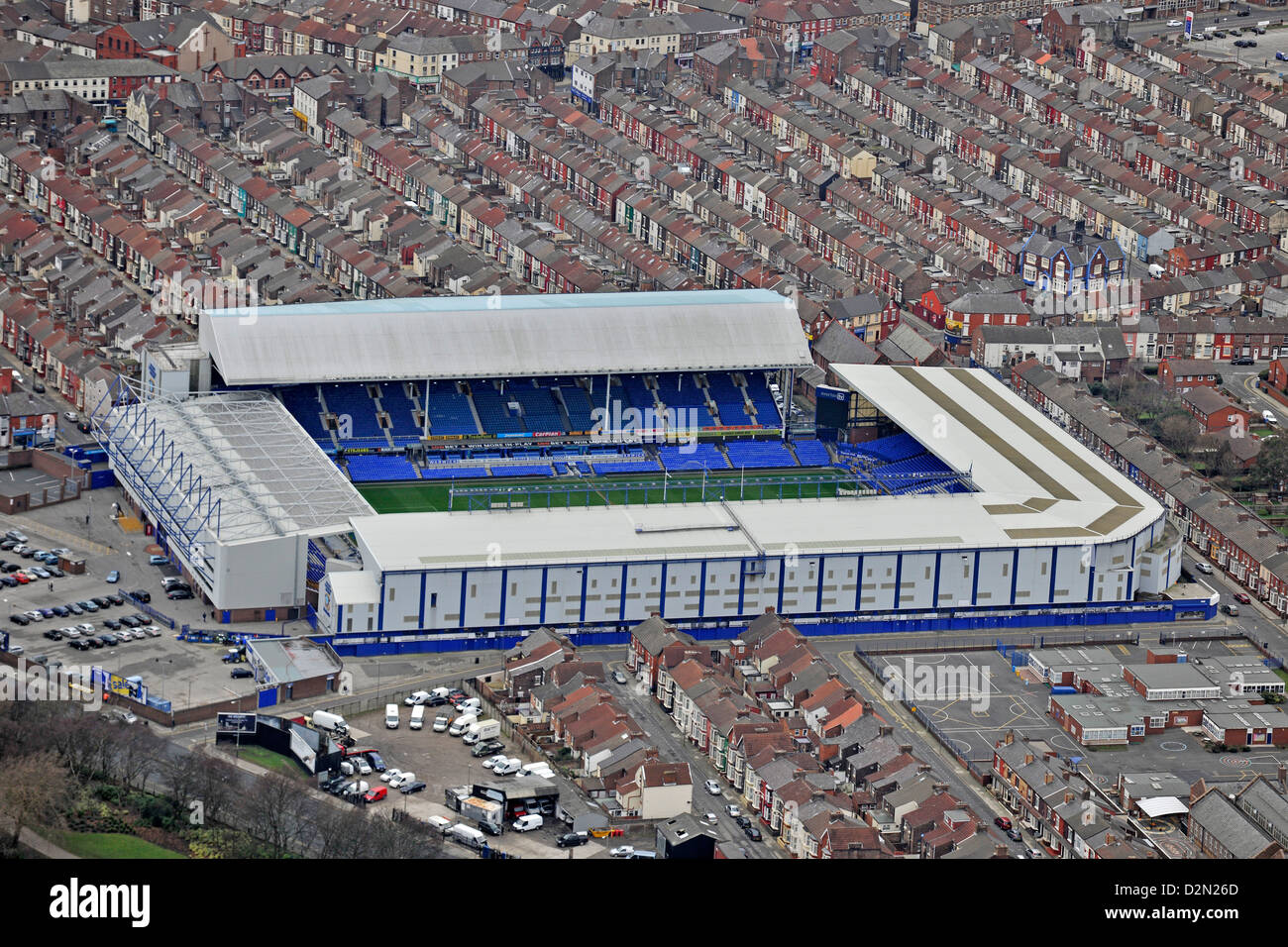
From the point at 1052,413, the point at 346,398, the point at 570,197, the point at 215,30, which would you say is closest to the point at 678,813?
the point at 346,398

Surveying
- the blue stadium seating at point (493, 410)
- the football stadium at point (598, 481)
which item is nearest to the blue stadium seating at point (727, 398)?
the football stadium at point (598, 481)

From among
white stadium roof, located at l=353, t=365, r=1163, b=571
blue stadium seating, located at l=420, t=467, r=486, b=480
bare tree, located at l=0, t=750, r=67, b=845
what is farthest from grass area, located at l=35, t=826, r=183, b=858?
blue stadium seating, located at l=420, t=467, r=486, b=480

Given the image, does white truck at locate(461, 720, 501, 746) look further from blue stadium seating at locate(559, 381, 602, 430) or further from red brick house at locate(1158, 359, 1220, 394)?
red brick house at locate(1158, 359, 1220, 394)

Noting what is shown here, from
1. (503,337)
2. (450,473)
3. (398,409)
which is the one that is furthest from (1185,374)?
(398,409)

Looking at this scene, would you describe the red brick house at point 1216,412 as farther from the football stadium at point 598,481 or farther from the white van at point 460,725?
the white van at point 460,725

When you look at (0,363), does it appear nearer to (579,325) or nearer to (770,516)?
(579,325)

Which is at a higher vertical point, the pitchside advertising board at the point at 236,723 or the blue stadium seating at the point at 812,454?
the pitchside advertising board at the point at 236,723

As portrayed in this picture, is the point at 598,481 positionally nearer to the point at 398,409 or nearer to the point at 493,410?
the point at 493,410
